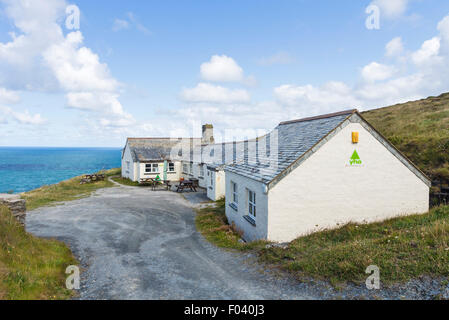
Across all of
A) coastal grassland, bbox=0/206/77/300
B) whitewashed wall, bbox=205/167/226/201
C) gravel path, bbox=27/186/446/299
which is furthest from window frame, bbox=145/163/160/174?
coastal grassland, bbox=0/206/77/300

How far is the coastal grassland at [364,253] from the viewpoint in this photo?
6713 millimetres

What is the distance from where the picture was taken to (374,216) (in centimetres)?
1180

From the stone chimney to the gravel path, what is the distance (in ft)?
60.8

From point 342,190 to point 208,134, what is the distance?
26312 millimetres

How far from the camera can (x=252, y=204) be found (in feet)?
41.8

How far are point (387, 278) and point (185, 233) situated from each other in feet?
29.6

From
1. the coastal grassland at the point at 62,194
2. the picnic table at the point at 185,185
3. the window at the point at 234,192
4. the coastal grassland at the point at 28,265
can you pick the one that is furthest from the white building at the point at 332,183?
the coastal grassland at the point at 62,194

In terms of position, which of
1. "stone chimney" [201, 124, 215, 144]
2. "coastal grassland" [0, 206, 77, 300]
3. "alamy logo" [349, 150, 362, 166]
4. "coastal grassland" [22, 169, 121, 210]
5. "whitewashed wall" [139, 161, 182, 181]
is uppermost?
"stone chimney" [201, 124, 215, 144]

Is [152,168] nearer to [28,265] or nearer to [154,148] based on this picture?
[154,148]

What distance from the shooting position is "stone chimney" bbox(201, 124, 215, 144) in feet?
119

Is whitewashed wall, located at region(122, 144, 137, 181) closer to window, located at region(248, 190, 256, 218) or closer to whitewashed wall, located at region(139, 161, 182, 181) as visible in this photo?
whitewashed wall, located at region(139, 161, 182, 181)
